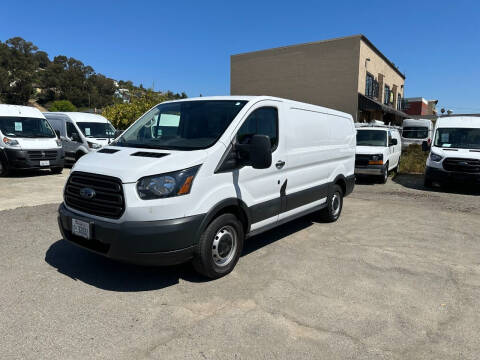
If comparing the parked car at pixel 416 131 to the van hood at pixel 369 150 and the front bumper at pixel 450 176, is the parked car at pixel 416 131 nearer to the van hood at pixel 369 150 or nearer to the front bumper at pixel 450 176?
the van hood at pixel 369 150

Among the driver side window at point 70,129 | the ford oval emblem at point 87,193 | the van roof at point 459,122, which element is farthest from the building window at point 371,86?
the ford oval emblem at point 87,193

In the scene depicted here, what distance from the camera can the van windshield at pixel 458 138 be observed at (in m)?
10.7

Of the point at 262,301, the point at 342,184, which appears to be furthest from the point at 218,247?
the point at 342,184

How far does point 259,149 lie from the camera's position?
12.6 feet

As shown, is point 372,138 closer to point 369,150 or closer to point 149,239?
point 369,150

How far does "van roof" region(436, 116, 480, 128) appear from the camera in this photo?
11.0 m

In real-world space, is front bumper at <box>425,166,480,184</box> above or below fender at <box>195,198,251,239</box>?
below

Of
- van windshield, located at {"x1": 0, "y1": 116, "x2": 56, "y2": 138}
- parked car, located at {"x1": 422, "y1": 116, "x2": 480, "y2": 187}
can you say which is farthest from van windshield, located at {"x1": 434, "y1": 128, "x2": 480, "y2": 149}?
van windshield, located at {"x1": 0, "y1": 116, "x2": 56, "y2": 138}

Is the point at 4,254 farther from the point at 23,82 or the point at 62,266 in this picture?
the point at 23,82

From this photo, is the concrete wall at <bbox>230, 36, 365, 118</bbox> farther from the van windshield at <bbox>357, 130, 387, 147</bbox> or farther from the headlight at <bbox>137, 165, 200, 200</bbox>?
the headlight at <bbox>137, 165, 200, 200</bbox>

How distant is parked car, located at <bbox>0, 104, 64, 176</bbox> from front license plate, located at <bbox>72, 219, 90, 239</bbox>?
8551 mm

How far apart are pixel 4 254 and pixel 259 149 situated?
3637 millimetres

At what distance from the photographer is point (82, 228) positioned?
12.3 feet

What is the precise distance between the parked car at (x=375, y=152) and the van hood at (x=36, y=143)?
9794 mm
